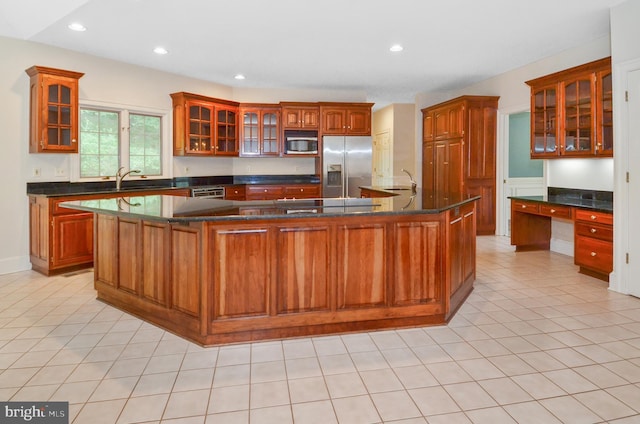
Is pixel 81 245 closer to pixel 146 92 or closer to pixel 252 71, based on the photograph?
pixel 146 92

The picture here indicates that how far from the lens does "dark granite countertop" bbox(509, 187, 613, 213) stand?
15.1 ft

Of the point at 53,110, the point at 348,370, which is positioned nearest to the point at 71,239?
the point at 53,110

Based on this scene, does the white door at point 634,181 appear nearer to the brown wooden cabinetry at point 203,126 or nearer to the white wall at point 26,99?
the brown wooden cabinetry at point 203,126

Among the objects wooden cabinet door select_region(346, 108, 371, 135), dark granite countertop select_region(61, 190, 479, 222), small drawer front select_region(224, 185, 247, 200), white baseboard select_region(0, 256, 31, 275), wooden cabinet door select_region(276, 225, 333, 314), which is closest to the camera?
dark granite countertop select_region(61, 190, 479, 222)

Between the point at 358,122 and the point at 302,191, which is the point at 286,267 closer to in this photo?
the point at 302,191

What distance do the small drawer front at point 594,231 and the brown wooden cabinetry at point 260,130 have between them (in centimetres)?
471

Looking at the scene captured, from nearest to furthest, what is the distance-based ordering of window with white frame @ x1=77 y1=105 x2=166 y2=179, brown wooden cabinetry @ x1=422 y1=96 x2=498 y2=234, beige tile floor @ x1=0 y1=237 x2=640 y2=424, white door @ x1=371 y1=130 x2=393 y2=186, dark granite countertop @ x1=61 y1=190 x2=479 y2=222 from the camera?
beige tile floor @ x1=0 y1=237 x2=640 y2=424
dark granite countertop @ x1=61 y1=190 x2=479 y2=222
window with white frame @ x1=77 y1=105 x2=166 y2=179
brown wooden cabinetry @ x1=422 y1=96 x2=498 y2=234
white door @ x1=371 y1=130 x2=393 y2=186

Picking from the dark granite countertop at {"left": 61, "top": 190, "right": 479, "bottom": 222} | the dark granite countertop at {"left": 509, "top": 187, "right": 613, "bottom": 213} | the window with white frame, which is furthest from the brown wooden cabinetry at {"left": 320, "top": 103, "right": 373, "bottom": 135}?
the dark granite countertop at {"left": 61, "top": 190, "right": 479, "bottom": 222}

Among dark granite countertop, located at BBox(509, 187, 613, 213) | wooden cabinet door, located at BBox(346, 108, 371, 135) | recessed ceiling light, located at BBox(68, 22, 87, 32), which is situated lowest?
dark granite countertop, located at BBox(509, 187, 613, 213)

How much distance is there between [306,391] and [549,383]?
1.31 m

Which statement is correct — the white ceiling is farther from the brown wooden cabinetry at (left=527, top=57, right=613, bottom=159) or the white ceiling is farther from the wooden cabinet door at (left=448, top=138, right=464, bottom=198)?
the wooden cabinet door at (left=448, top=138, right=464, bottom=198)

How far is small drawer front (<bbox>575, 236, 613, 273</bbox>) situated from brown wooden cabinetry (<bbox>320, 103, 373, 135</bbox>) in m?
4.05

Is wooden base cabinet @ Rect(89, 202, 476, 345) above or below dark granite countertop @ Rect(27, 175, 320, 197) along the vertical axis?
below

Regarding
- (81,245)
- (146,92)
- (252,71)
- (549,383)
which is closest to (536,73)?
(252,71)
